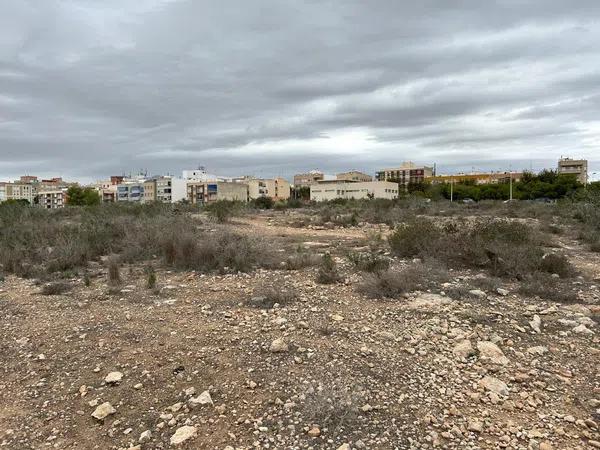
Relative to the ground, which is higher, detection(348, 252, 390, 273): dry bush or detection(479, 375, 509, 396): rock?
detection(348, 252, 390, 273): dry bush

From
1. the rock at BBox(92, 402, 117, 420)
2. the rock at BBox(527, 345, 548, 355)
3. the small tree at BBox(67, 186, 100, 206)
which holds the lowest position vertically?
the rock at BBox(92, 402, 117, 420)

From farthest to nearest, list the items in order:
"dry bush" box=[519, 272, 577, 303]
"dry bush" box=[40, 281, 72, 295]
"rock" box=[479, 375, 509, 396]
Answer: "dry bush" box=[40, 281, 72, 295] < "dry bush" box=[519, 272, 577, 303] < "rock" box=[479, 375, 509, 396]

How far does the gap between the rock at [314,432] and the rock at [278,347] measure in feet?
3.49

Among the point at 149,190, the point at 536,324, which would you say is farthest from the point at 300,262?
the point at 149,190

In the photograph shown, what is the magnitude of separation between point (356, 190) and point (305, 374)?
258 ft

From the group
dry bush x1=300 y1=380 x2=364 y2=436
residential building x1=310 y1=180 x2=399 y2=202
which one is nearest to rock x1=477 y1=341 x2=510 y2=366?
dry bush x1=300 y1=380 x2=364 y2=436

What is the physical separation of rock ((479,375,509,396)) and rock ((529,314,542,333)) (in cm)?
123

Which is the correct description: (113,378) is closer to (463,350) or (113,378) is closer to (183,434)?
(183,434)

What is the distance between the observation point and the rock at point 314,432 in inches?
118

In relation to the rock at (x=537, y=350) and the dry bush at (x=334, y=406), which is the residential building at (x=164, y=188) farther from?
the dry bush at (x=334, y=406)

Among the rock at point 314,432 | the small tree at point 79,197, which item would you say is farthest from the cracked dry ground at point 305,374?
the small tree at point 79,197

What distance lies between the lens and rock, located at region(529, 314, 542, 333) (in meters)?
4.61

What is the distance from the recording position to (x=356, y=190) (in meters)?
81.4

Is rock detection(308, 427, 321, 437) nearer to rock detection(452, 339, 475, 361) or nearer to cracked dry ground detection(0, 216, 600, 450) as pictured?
cracked dry ground detection(0, 216, 600, 450)
